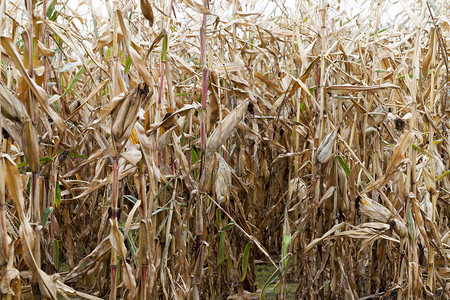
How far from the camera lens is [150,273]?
1.23 m

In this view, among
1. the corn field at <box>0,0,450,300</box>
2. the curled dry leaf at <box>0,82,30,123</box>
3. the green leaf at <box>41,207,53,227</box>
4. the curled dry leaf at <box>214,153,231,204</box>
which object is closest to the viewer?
the curled dry leaf at <box>0,82,30,123</box>

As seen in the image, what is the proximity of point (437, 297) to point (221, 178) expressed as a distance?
1.07 meters

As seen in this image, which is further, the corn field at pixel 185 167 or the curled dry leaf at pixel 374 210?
the curled dry leaf at pixel 374 210

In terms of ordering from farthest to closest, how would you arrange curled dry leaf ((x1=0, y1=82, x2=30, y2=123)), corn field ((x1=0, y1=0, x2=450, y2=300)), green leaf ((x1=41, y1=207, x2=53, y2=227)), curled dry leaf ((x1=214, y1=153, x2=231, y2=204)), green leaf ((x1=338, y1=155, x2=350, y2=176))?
green leaf ((x1=338, y1=155, x2=350, y2=176)) < curled dry leaf ((x1=214, y1=153, x2=231, y2=204)) < green leaf ((x1=41, y1=207, x2=53, y2=227)) < corn field ((x1=0, y1=0, x2=450, y2=300)) < curled dry leaf ((x1=0, y1=82, x2=30, y2=123))

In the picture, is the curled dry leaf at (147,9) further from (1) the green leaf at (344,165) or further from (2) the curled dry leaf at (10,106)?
(1) the green leaf at (344,165)

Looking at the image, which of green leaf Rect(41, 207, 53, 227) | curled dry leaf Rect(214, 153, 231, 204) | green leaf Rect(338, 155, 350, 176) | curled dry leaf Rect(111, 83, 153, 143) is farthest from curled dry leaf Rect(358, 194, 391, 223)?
green leaf Rect(41, 207, 53, 227)

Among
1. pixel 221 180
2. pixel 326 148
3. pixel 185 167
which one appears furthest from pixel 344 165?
pixel 185 167

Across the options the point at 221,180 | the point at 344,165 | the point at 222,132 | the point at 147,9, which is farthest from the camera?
the point at 344,165

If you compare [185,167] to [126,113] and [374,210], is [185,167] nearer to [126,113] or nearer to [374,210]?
[126,113]

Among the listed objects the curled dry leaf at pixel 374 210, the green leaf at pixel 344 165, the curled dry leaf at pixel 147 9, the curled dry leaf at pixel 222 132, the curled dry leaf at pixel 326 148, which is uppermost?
the curled dry leaf at pixel 147 9

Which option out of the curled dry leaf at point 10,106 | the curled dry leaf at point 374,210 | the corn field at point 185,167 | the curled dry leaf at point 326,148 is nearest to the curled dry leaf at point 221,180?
the corn field at point 185,167

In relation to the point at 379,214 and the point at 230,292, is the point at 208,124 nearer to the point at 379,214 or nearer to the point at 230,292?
the point at 379,214

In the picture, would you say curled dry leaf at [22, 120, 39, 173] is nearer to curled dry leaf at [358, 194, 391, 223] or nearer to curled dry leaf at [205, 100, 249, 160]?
curled dry leaf at [205, 100, 249, 160]

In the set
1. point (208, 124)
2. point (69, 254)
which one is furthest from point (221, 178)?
point (69, 254)
